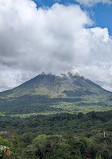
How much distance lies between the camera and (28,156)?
3503cm

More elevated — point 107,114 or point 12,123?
point 107,114

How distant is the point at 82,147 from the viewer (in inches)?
1596

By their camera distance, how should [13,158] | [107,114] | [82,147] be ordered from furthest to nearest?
[107,114] → [82,147] → [13,158]

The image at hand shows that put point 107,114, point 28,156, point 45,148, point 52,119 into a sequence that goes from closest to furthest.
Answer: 1. point 28,156
2. point 45,148
3. point 107,114
4. point 52,119

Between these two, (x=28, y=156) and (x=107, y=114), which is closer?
(x=28, y=156)

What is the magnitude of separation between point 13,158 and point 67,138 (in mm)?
17366

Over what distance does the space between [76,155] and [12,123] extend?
101820mm

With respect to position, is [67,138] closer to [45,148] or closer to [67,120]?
[45,148]

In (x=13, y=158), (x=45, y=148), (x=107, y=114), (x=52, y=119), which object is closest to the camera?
(x=13, y=158)

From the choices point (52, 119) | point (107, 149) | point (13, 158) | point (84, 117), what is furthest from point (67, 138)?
point (52, 119)

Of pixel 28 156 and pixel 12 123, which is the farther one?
pixel 12 123

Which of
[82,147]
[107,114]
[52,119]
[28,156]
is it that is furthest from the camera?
[52,119]

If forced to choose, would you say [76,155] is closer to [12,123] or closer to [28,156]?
[28,156]

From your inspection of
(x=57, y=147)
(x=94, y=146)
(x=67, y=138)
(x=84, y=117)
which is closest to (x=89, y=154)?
(x=94, y=146)
